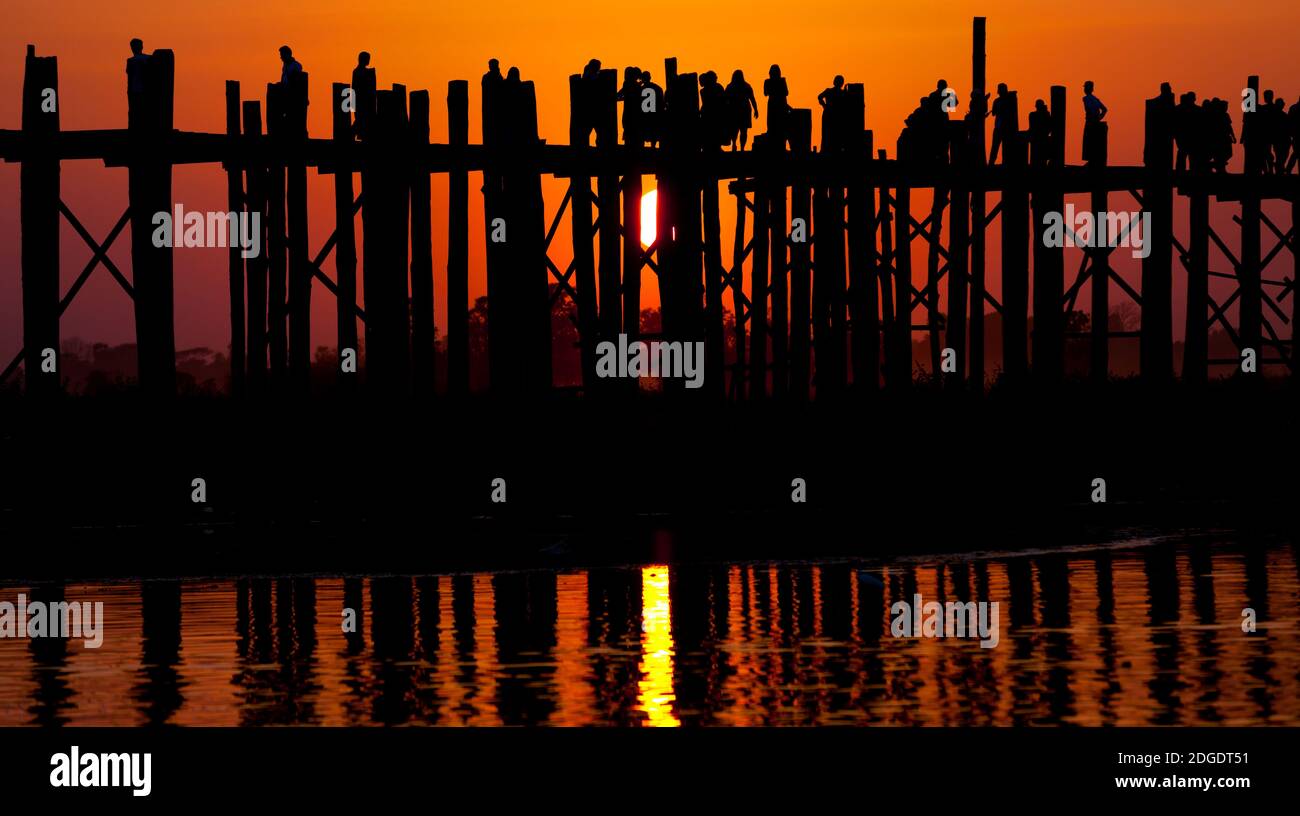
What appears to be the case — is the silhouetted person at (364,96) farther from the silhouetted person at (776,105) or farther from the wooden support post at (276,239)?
the silhouetted person at (776,105)

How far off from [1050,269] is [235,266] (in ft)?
28.5

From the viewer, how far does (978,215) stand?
27.8 m

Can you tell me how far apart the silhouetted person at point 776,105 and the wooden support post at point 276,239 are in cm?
499

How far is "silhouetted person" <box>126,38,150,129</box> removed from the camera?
2030 centimetres

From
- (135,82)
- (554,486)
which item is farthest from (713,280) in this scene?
(135,82)

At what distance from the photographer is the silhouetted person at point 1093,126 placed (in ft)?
89.8

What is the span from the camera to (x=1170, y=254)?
2748 centimetres

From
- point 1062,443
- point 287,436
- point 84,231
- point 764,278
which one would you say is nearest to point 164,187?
point 84,231

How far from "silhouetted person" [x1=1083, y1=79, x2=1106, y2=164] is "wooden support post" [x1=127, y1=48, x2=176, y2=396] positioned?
444 inches

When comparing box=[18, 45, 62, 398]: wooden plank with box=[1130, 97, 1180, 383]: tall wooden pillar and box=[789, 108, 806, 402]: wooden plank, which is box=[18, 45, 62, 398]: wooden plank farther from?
box=[1130, 97, 1180, 383]: tall wooden pillar

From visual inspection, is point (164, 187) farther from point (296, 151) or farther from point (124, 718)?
point (124, 718)

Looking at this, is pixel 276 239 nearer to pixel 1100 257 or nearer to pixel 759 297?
pixel 759 297
